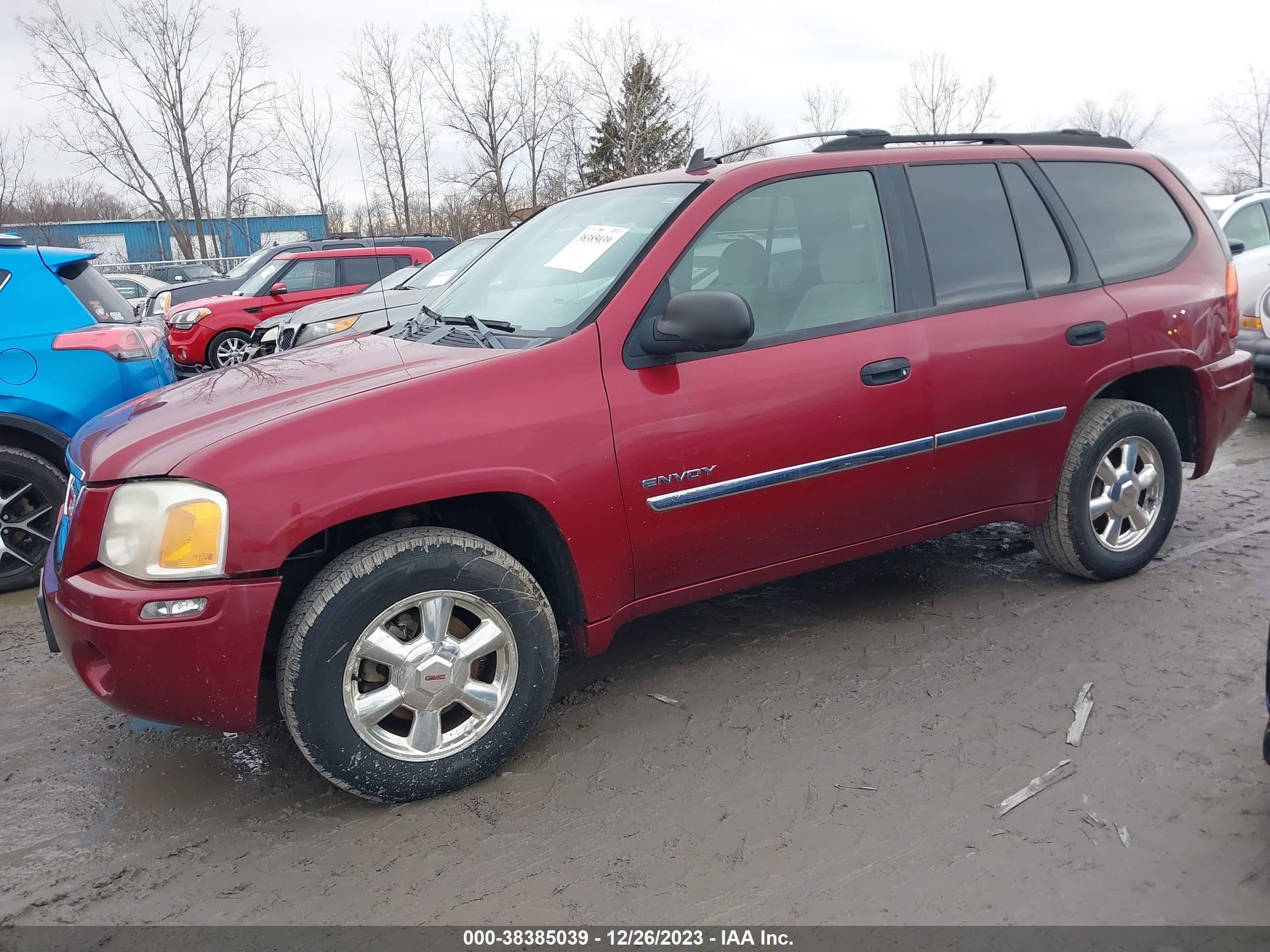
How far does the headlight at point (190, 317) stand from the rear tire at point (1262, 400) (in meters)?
11.6

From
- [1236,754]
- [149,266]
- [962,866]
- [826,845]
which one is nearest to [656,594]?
[826,845]

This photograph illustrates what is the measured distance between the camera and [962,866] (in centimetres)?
246

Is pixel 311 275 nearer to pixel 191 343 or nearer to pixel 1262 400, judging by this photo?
pixel 191 343

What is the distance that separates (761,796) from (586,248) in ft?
6.40

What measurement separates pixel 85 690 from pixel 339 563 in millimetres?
1830

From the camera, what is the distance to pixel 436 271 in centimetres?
930

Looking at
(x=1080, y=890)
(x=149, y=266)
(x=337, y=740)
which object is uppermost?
(x=149, y=266)

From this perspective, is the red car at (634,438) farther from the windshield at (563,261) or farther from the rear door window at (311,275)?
the rear door window at (311,275)

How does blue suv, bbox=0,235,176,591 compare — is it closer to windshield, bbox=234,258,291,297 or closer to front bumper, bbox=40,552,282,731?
front bumper, bbox=40,552,282,731

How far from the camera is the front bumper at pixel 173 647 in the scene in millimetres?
2541

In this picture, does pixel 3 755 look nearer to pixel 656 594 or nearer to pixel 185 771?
pixel 185 771

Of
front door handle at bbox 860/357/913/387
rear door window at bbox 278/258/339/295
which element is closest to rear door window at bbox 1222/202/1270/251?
front door handle at bbox 860/357/913/387

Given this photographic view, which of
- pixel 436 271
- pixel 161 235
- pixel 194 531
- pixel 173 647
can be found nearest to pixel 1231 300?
pixel 194 531

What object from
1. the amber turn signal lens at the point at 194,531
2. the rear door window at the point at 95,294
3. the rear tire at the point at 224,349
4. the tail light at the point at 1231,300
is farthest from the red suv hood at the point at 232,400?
the rear tire at the point at 224,349
